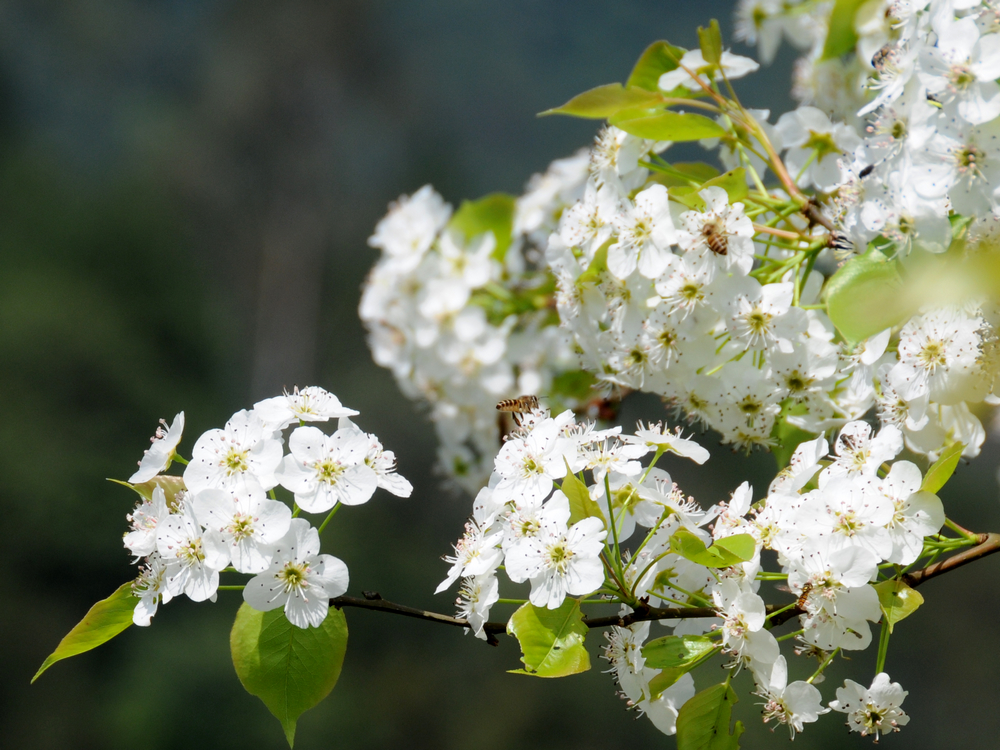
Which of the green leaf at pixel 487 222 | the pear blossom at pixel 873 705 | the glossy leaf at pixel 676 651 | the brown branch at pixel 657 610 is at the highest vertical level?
the green leaf at pixel 487 222

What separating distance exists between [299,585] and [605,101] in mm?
470

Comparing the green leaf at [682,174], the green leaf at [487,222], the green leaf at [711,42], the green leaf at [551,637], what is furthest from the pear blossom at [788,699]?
the green leaf at [487,222]

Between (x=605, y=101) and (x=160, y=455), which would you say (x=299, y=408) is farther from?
(x=605, y=101)

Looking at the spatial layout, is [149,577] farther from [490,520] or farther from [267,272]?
[267,272]

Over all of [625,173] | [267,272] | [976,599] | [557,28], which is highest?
[557,28]

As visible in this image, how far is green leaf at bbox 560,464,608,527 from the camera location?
1.70 feet

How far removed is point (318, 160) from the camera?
32.9 feet

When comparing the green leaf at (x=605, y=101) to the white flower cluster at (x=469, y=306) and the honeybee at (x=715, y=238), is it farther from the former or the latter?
the white flower cluster at (x=469, y=306)

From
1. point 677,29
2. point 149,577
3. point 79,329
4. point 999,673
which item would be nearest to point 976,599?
point 999,673

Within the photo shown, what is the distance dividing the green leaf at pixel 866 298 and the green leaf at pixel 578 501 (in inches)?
8.9

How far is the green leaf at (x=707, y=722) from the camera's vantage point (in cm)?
54

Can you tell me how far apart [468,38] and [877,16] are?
40.2 feet

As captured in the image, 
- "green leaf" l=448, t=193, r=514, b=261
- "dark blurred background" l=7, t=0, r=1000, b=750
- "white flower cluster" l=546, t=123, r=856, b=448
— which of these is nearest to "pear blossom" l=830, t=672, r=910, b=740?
"white flower cluster" l=546, t=123, r=856, b=448

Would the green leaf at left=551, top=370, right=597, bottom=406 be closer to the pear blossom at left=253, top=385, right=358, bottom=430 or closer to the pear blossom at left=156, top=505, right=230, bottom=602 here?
the pear blossom at left=253, top=385, right=358, bottom=430
